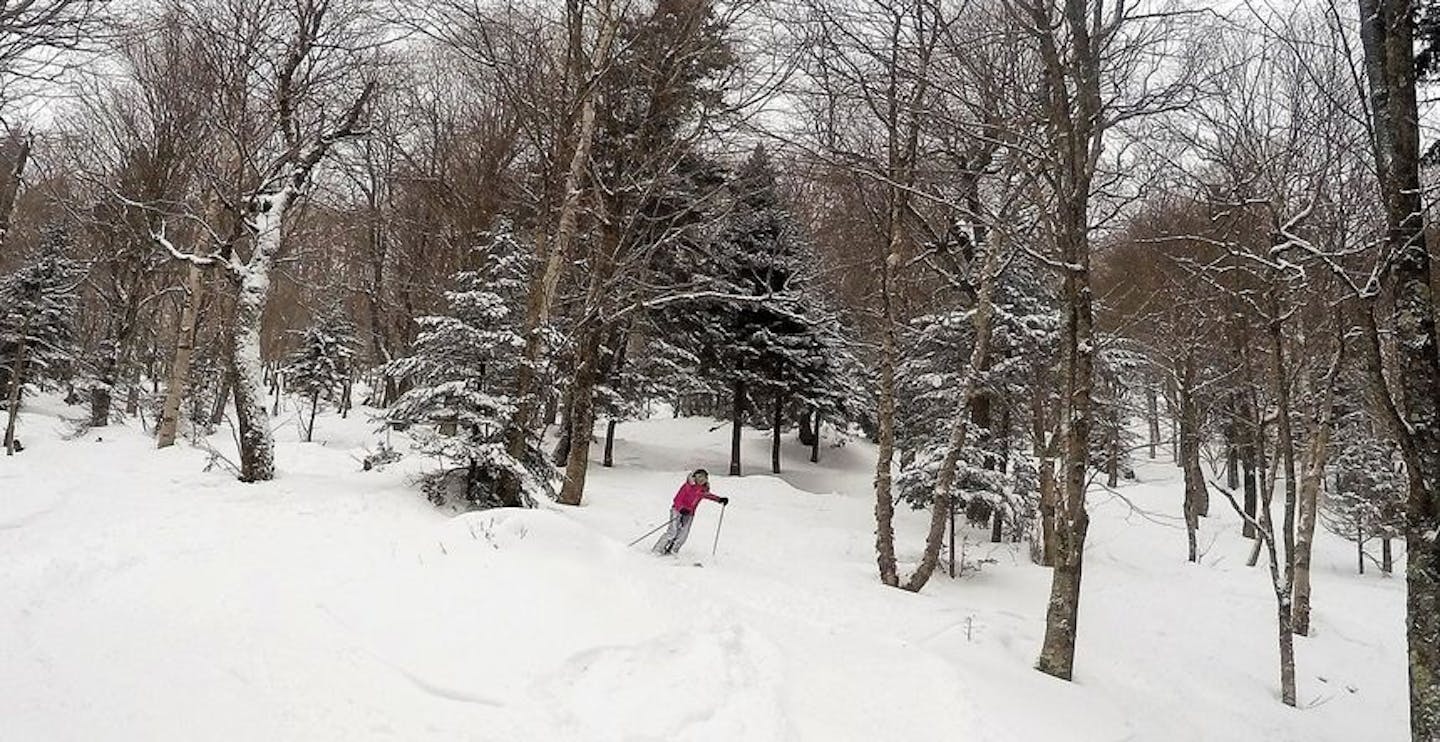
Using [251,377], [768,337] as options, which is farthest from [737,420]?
[251,377]

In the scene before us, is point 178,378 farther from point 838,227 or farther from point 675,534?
point 838,227

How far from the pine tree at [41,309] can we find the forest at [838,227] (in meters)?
0.16

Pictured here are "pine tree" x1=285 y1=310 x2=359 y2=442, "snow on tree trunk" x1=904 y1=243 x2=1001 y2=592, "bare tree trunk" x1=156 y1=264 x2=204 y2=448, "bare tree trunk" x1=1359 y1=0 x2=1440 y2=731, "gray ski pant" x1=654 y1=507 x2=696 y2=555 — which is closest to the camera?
"bare tree trunk" x1=1359 y1=0 x2=1440 y2=731

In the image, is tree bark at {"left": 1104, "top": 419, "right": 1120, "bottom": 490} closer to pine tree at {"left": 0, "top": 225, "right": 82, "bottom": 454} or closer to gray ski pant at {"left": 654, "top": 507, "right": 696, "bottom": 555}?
gray ski pant at {"left": 654, "top": 507, "right": 696, "bottom": 555}

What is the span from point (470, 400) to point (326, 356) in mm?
23840

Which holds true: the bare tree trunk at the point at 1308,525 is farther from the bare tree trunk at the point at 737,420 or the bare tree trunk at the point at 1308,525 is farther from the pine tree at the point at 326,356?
the pine tree at the point at 326,356

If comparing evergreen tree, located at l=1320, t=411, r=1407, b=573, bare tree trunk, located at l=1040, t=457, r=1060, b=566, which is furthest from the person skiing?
evergreen tree, located at l=1320, t=411, r=1407, b=573

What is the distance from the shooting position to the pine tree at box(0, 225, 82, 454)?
71.1 ft

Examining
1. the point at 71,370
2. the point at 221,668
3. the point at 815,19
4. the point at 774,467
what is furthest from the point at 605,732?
the point at 71,370

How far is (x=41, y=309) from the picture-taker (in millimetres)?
22172

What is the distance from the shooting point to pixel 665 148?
1246 cm

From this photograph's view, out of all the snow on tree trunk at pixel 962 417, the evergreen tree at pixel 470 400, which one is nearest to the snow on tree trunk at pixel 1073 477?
the snow on tree trunk at pixel 962 417

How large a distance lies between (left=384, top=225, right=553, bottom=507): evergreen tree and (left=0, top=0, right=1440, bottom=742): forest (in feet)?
0.18

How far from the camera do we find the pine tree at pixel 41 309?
2167 centimetres
